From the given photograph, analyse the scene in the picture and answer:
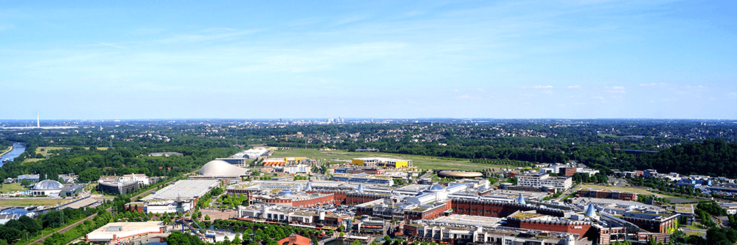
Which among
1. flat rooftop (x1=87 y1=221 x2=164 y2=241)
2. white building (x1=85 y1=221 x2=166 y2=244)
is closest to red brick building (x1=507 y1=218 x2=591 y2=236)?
white building (x1=85 y1=221 x2=166 y2=244)

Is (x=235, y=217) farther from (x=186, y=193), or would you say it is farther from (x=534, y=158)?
Answer: (x=534, y=158)

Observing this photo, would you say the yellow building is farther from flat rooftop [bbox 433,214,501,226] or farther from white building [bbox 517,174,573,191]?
flat rooftop [bbox 433,214,501,226]

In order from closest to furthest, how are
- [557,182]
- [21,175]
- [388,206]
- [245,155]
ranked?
[388,206] → [557,182] → [21,175] → [245,155]

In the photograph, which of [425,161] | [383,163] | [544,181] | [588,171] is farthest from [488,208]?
[425,161]

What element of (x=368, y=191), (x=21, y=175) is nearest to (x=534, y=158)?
(x=368, y=191)

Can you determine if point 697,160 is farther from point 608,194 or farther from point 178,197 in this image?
point 178,197

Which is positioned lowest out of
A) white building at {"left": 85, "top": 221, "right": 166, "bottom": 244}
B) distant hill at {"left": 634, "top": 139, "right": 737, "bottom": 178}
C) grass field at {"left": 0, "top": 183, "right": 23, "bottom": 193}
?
grass field at {"left": 0, "top": 183, "right": 23, "bottom": 193}
